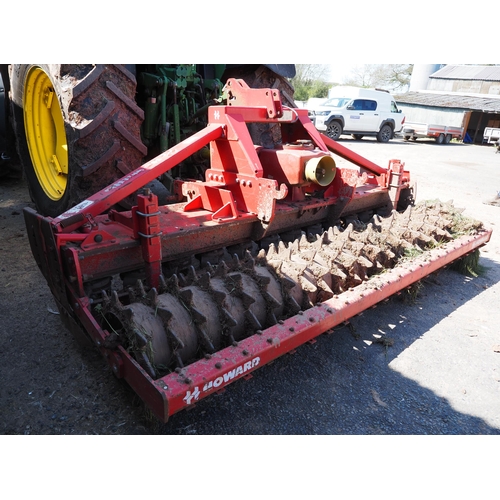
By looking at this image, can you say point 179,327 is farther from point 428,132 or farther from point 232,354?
point 428,132

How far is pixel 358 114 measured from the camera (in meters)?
17.3

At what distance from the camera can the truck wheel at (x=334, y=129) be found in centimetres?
1662

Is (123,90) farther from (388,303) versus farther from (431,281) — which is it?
(431,281)

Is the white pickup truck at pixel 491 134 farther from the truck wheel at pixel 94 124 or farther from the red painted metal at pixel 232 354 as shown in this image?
the truck wheel at pixel 94 124

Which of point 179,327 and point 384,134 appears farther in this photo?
point 384,134

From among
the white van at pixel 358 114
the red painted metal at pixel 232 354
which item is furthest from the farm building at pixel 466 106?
the red painted metal at pixel 232 354

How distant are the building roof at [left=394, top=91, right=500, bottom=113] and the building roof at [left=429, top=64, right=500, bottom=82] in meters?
4.86

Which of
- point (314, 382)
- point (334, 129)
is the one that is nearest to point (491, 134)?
point (334, 129)

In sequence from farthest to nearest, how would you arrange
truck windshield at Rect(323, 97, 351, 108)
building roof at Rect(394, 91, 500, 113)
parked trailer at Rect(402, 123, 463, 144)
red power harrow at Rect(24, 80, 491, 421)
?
building roof at Rect(394, 91, 500, 113) → parked trailer at Rect(402, 123, 463, 144) → truck windshield at Rect(323, 97, 351, 108) → red power harrow at Rect(24, 80, 491, 421)

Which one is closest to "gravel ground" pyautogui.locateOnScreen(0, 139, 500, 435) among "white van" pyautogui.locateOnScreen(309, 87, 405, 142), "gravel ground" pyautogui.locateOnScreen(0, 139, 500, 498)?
"gravel ground" pyautogui.locateOnScreen(0, 139, 500, 498)

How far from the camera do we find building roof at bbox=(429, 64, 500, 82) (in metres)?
28.7

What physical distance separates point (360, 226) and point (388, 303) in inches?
26.1

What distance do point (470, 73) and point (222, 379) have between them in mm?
34425

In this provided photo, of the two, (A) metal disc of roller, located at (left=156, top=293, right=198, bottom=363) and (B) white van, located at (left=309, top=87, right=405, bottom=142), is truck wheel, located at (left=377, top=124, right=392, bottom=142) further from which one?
(A) metal disc of roller, located at (left=156, top=293, right=198, bottom=363)
